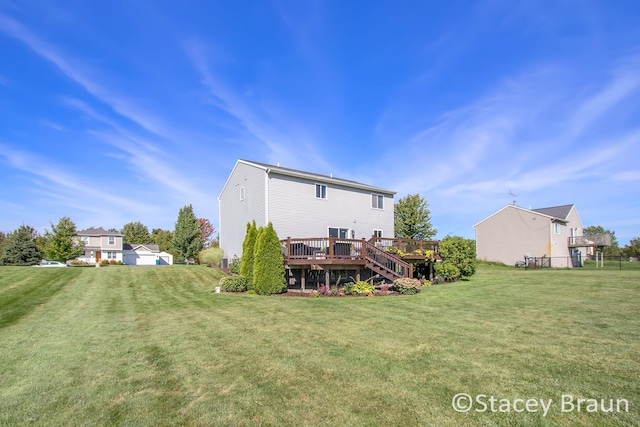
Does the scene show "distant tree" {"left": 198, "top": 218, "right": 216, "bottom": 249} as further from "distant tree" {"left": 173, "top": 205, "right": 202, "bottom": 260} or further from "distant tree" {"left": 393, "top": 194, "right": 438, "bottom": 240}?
"distant tree" {"left": 393, "top": 194, "right": 438, "bottom": 240}

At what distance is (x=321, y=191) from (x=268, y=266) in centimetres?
797

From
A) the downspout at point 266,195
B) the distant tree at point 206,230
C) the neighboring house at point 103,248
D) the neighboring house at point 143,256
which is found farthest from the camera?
the distant tree at point 206,230

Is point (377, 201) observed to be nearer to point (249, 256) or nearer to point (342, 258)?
point (342, 258)

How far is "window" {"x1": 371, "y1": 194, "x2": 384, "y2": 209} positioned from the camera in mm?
23031

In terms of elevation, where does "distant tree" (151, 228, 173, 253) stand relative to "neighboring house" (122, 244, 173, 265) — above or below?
above

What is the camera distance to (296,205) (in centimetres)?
1895

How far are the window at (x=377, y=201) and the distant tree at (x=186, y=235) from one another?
25.5 meters

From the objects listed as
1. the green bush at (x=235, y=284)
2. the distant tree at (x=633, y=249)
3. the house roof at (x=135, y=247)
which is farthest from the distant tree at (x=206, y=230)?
the distant tree at (x=633, y=249)

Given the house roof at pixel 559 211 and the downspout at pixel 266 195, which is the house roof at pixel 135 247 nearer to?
the downspout at pixel 266 195

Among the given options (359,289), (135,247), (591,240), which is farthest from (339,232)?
(135,247)

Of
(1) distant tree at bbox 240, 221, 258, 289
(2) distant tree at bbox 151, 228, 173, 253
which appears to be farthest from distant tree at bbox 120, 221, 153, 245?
(1) distant tree at bbox 240, 221, 258, 289

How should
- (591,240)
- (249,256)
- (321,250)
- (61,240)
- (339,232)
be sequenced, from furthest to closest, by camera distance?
Answer: (61,240) < (591,240) < (339,232) < (249,256) < (321,250)

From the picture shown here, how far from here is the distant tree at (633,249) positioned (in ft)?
143

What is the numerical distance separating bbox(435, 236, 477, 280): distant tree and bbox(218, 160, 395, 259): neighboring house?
5280mm
